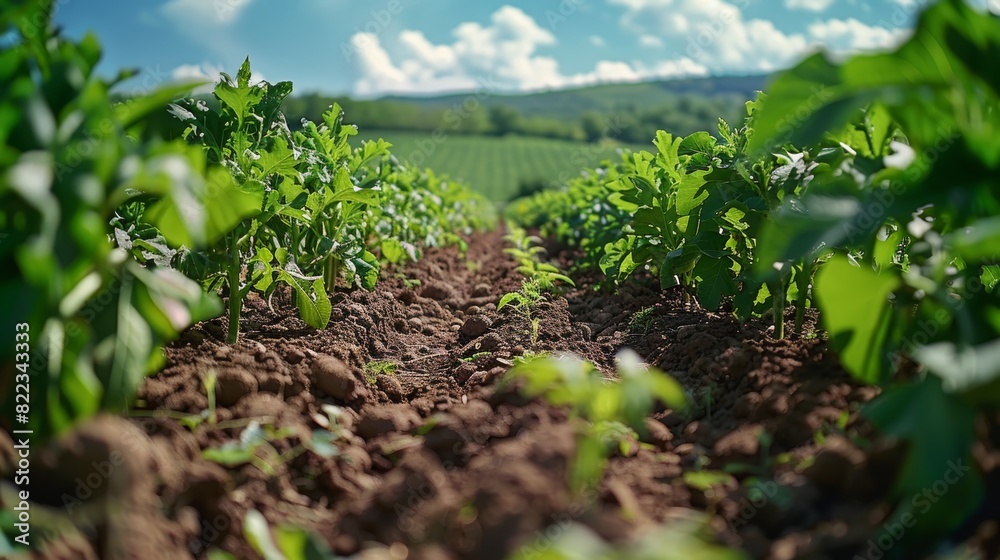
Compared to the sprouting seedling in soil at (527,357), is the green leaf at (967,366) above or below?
above

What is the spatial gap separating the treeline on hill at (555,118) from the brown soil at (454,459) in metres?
43.4

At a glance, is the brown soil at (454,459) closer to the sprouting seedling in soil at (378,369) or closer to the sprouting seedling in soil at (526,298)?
the sprouting seedling in soil at (378,369)

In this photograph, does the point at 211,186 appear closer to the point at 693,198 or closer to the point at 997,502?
the point at 997,502

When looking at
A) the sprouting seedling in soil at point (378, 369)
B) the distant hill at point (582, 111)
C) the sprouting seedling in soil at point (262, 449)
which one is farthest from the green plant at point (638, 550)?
the distant hill at point (582, 111)

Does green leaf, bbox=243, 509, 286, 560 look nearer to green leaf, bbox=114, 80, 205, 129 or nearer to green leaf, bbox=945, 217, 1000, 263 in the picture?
green leaf, bbox=114, 80, 205, 129

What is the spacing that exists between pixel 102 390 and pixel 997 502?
81.7 inches

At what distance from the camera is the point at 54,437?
1655 mm

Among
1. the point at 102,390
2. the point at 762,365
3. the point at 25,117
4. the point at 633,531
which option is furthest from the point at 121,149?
the point at 762,365

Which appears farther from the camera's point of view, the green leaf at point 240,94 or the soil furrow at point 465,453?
the green leaf at point 240,94

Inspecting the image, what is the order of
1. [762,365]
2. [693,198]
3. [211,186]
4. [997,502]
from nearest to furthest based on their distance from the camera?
[997,502]
[211,186]
[762,365]
[693,198]

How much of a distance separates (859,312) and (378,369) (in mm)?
2330

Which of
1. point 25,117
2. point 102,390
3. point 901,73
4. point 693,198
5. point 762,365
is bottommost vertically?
point 762,365

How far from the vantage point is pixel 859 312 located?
1.90m

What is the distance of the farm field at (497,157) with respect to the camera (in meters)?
40.9
